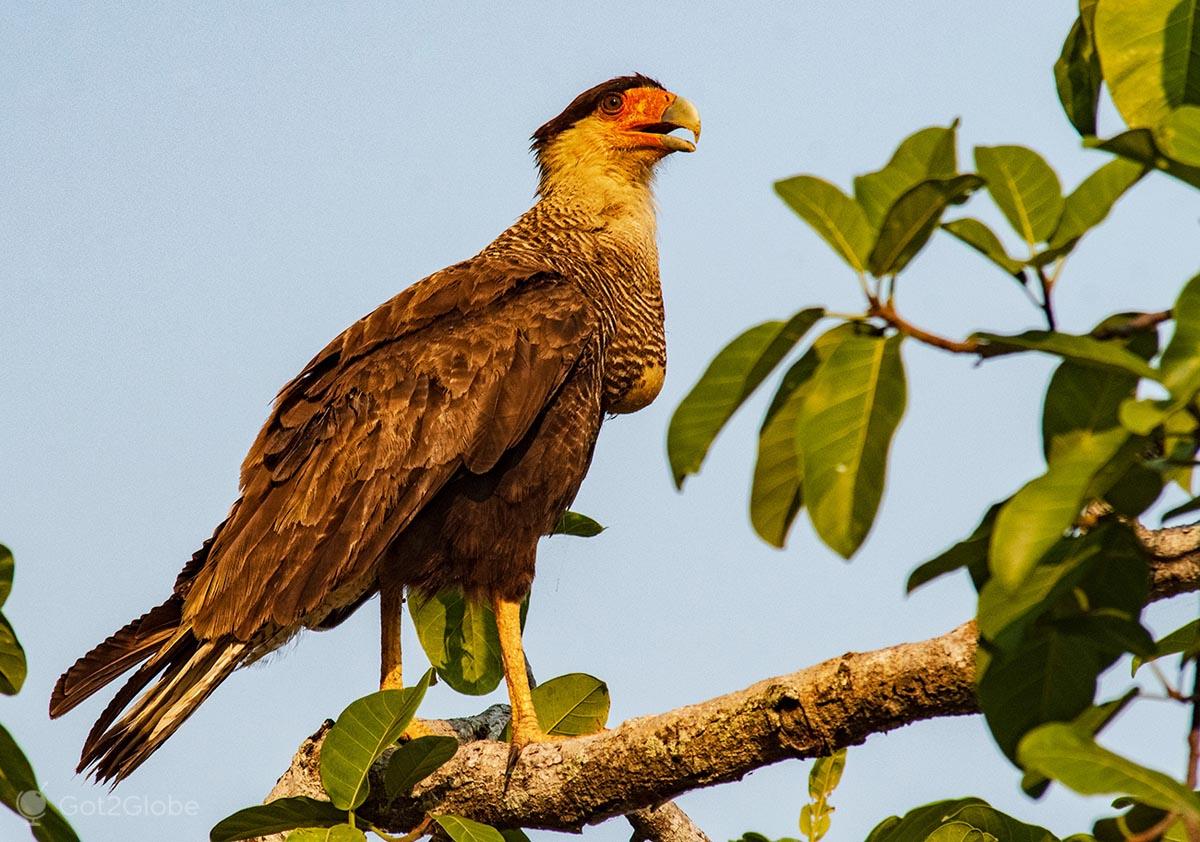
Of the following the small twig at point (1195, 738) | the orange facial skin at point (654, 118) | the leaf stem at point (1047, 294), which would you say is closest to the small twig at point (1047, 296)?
the leaf stem at point (1047, 294)

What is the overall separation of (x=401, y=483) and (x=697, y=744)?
151cm

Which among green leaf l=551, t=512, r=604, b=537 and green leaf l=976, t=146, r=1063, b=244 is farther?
green leaf l=551, t=512, r=604, b=537

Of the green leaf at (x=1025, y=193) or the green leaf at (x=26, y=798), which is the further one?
the green leaf at (x=26, y=798)

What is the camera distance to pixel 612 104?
6043 mm

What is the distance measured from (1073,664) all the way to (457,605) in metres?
3.11

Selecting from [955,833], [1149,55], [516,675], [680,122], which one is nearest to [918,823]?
[955,833]

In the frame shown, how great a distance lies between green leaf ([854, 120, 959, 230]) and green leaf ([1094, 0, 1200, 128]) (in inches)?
13.8

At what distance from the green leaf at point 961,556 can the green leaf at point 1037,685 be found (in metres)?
0.13

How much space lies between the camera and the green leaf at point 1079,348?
150cm

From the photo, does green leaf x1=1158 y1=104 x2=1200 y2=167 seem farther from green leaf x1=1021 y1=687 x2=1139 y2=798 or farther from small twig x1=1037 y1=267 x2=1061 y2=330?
green leaf x1=1021 y1=687 x2=1139 y2=798

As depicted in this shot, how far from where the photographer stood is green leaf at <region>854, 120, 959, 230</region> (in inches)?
65.6

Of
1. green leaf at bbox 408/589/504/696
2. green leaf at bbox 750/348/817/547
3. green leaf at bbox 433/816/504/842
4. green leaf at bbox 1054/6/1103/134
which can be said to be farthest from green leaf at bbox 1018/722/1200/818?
green leaf at bbox 408/589/504/696

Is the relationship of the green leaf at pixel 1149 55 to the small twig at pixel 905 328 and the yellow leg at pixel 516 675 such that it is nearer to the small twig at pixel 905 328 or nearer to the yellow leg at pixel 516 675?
the small twig at pixel 905 328

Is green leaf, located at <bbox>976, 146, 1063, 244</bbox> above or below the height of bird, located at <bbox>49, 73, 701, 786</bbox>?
below
